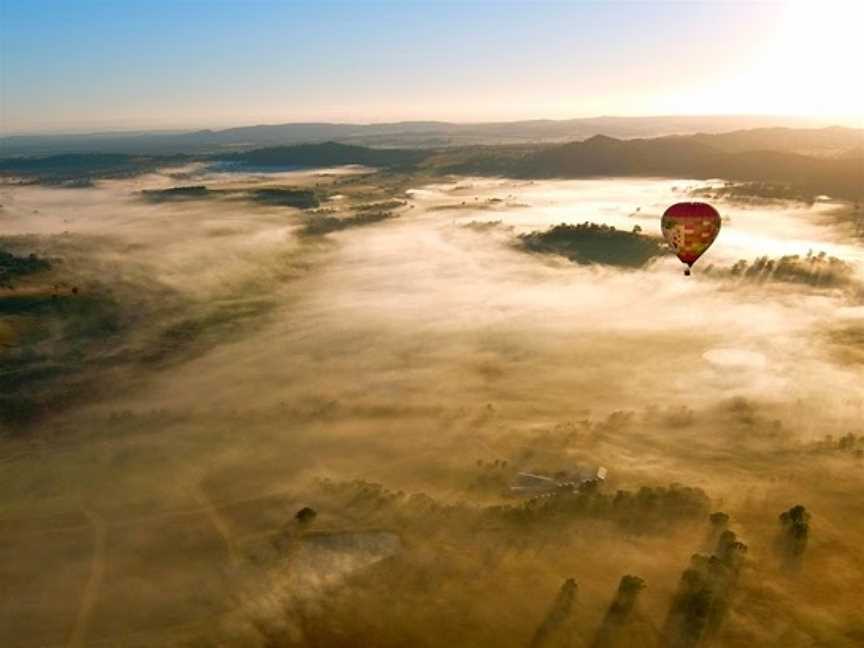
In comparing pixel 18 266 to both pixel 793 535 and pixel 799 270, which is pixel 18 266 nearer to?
pixel 793 535

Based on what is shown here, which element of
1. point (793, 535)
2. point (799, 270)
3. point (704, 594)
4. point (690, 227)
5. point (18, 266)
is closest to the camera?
point (704, 594)

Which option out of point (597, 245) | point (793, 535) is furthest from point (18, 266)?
point (793, 535)

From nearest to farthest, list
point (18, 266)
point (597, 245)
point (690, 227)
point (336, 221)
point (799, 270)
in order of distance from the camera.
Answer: point (690, 227), point (799, 270), point (18, 266), point (597, 245), point (336, 221)

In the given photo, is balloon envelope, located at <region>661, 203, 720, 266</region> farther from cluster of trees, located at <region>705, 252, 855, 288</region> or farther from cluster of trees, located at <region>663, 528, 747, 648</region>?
cluster of trees, located at <region>663, 528, 747, 648</region>

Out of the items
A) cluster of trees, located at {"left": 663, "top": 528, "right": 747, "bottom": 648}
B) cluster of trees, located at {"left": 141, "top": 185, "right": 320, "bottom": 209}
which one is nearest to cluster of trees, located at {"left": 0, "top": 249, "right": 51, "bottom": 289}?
cluster of trees, located at {"left": 141, "top": 185, "right": 320, "bottom": 209}

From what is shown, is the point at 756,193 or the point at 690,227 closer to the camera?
the point at 690,227

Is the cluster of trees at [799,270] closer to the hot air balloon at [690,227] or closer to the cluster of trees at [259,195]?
the hot air balloon at [690,227]

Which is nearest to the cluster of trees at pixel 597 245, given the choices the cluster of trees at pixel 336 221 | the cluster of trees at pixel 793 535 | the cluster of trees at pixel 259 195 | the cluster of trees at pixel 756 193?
the cluster of trees at pixel 336 221
